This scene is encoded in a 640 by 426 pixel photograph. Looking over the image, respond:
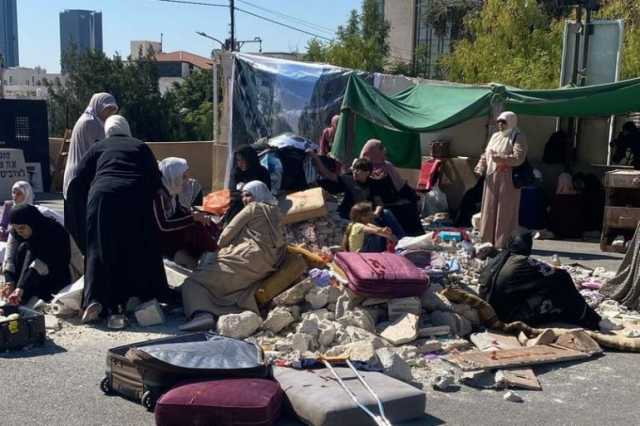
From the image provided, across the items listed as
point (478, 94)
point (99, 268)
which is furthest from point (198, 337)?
point (478, 94)

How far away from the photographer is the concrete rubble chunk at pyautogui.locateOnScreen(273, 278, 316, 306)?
615cm

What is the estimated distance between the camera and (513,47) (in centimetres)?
2500

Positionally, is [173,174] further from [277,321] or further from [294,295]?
[277,321]

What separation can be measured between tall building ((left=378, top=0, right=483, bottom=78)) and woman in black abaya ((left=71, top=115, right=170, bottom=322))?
106ft

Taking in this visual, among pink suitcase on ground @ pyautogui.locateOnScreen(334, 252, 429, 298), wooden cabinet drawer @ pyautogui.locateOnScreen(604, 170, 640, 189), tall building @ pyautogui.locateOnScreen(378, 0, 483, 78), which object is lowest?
pink suitcase on ground @ pyautogui.locateOnScreen(334, 252, 429, 298)

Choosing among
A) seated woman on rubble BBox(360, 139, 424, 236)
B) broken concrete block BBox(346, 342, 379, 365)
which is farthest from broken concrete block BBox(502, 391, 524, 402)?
seated woman on rubble BBox(360, 139, 424, 236)

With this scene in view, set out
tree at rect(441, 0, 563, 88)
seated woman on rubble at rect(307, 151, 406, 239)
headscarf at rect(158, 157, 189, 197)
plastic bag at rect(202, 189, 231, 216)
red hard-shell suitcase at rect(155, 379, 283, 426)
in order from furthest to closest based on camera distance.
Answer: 1. tree at rect(441, 0, 563, 88)
2. plastic bag at rect(202, 189, 231, 216)
3. seated woman on rubble at rect(307, 151, 406, 239)
4. headscarf at rect(158, 157, 189, 197)
5. red hard-shell suitcase at rect(155, 379, 283, 426)

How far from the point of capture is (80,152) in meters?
7.32

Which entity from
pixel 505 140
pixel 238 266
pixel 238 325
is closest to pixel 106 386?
pixel 238 325

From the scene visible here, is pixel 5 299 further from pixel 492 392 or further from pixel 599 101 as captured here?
pixel 599 101

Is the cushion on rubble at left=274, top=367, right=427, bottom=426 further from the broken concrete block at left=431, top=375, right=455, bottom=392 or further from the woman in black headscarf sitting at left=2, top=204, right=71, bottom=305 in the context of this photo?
the woman in black headscarf sitting at left=2, top=204, right=71, bottom=305

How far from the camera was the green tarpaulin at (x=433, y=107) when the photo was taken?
33.0 ft

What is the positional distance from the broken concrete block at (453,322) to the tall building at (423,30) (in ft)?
106

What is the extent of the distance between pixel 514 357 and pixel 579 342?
76 centimetres
